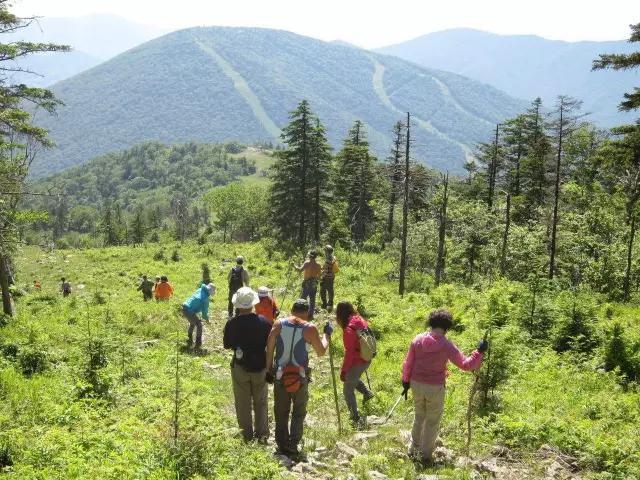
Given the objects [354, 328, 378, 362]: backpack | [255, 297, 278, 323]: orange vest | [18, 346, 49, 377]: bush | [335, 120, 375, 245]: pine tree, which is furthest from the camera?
[335, 120, 375, 245]: pine tree

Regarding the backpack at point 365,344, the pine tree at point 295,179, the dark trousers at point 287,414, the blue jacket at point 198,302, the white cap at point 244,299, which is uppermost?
the pine tree at point 295,179

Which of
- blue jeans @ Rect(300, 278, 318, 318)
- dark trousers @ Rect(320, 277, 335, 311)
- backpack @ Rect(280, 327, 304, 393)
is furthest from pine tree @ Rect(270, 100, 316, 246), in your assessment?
backpack @ Rect(280, 327, 304, 393)

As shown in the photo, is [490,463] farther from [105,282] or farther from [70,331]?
[105,282]

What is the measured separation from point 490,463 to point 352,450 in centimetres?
178

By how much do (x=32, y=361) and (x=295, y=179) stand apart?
37078 millimetres

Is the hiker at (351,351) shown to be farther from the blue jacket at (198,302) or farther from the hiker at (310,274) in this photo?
the hiker at (310,274)

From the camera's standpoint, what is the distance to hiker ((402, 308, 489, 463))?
270 inches

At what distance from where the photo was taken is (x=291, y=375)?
7109 millimetres

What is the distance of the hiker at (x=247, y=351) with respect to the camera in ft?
23.6

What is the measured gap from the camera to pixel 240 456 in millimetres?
6051

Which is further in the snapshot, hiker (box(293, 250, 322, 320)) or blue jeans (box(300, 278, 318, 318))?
blue jeans (box(300, 278, 318, 318))

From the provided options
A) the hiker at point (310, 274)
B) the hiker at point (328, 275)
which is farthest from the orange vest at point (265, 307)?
the hiker at point (328, 275)

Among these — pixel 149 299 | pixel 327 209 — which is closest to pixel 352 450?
pixel 149 299

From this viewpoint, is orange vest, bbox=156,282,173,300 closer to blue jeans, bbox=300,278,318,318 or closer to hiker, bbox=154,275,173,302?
hiker, bbox=154,275,173,302
